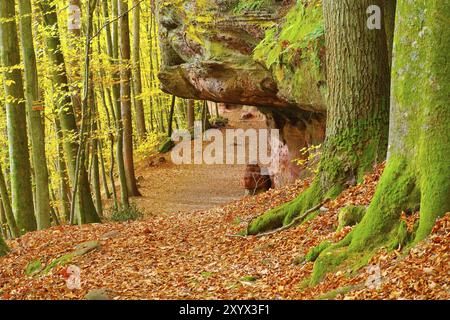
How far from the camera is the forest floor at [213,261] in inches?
219

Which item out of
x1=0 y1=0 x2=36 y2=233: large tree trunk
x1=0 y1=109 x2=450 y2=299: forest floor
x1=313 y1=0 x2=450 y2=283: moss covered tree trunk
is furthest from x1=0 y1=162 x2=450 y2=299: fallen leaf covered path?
x1=0 y1=0 x2=36 y2=233: large tree trunk

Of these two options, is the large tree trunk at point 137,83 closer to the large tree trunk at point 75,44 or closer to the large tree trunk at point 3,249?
the large tree trunk at point 75,44

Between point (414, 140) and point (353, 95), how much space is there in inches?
98.6

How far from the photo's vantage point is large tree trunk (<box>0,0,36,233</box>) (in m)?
13.3

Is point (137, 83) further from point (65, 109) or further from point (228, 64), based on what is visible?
point (65, 109)

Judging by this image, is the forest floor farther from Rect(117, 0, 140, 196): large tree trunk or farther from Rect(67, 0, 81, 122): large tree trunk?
Rect(117, 0, 140, 196): large tree trunk

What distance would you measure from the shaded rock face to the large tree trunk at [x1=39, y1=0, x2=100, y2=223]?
412 cm

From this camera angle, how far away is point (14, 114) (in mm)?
13594

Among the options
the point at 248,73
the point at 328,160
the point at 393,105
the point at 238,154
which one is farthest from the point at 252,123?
the point at 393,105

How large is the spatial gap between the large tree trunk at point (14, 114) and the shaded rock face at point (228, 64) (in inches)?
218

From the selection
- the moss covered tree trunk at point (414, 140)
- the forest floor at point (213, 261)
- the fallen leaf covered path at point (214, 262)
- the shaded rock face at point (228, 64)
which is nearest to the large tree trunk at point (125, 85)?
the shaded rock face at point (228, 64)

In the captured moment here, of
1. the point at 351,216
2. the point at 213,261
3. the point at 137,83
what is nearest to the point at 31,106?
the point at 213,261

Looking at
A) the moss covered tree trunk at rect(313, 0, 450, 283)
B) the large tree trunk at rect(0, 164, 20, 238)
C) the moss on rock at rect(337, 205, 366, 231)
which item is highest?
the moss covered tree trunk at rect(313, 0, 450, 283)
